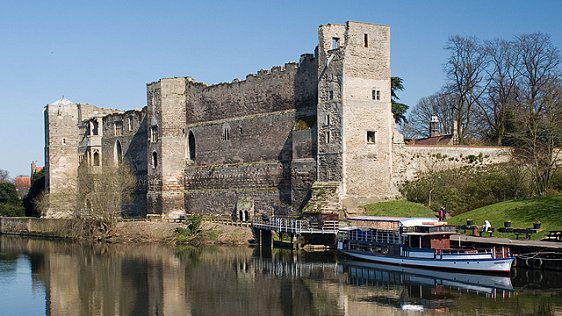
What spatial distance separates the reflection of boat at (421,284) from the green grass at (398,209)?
19.1 feet

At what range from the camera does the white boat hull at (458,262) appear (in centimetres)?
3134

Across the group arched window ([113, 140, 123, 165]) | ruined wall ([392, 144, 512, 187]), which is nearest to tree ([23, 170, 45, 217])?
arched window ([113, 140, 123, 165])

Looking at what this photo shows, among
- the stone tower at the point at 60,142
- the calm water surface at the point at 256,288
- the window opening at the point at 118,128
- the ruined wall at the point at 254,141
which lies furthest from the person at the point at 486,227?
the stone tower at the point at 60,142

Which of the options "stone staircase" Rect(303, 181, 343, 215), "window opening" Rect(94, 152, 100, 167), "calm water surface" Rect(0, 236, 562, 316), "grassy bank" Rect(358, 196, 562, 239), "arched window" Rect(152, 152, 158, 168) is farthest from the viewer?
"window opening" Rect(94, 152, 100, 167)

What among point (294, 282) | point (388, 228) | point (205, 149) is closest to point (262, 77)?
point (205, 149)

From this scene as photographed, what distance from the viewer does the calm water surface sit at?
86.3ft

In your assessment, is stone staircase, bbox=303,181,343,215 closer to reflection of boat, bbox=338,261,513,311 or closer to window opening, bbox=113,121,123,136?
reflection of boat, bbox=338,261,513,311

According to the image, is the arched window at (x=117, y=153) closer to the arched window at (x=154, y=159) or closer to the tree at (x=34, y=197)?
the tree at (x=34, y=197)

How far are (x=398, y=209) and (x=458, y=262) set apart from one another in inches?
388

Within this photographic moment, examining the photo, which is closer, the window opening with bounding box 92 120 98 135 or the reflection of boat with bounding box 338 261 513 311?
the reflection of boat with bounding box 338 261 513 311

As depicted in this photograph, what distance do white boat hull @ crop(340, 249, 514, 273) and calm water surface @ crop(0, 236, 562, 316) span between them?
387 mm

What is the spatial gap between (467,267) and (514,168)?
1318cm

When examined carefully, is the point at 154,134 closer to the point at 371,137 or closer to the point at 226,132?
the point at 226,132

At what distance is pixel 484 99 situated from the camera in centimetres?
6028
